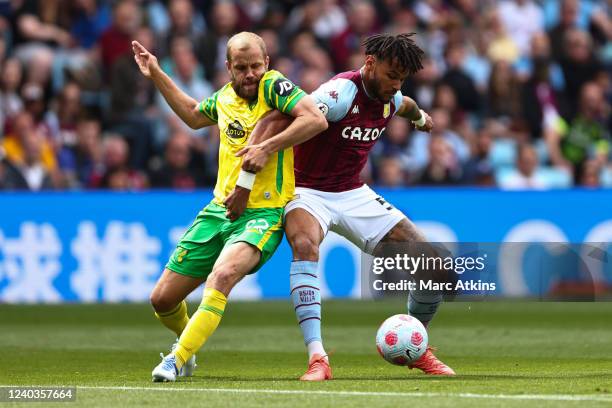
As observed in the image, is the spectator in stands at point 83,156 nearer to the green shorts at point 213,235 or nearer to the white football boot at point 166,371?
the green shorts at point 213,235

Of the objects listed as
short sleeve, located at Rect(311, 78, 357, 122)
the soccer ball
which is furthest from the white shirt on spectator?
the soccer ball

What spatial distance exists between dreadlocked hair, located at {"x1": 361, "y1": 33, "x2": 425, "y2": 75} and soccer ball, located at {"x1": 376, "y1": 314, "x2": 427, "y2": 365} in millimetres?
1696

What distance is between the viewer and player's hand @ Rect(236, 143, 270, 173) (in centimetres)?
834

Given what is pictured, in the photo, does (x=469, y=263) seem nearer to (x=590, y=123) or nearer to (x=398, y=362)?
(x=398, y=362)

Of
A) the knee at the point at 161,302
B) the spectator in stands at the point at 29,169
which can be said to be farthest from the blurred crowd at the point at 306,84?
the knee at the point at 161,302

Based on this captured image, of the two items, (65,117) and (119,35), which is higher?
(119,35)

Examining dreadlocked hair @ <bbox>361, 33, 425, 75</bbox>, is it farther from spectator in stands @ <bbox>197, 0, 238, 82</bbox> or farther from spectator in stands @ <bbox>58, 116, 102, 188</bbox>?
spectator in stands @ <bbox>197, 0, 238, 82</bbox>

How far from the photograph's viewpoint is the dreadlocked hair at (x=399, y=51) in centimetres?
898

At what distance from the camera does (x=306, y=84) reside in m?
18.8

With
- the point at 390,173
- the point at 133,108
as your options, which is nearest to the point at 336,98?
the point at 390,173

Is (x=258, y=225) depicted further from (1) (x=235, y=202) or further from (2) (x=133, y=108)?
(2) (x=133, y=108)

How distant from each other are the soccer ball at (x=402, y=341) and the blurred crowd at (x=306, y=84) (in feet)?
29.9

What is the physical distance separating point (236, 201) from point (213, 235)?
37cm

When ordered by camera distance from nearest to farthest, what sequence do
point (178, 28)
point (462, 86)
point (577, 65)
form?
point (178, 28) → point (462, 86) → point (577, 65)
